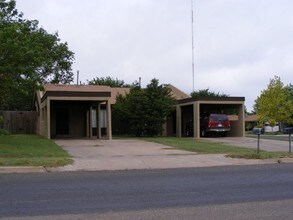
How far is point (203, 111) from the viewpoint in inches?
1403

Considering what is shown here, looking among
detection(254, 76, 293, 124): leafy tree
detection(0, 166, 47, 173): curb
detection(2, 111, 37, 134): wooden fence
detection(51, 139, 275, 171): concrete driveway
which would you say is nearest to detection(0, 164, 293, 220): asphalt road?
detection(0, 166, 47, 173): curb

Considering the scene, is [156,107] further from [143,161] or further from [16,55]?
[143,161]

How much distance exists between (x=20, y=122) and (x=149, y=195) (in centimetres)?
3026

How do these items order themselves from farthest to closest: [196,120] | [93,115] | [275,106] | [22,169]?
1. [275,106]
2. [93,115]
3. [196,120]
4. [22,169]

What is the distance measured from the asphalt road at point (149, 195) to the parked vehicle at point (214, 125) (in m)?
17.9

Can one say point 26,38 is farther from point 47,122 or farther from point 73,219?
point 73,219

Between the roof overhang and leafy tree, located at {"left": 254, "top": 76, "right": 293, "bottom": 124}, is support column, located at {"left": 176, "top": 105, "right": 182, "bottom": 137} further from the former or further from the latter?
leafy tree, located at {"left": 254, "top": 76, "right": 293, "bottom": 124}

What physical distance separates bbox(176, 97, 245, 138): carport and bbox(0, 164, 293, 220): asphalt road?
17662mm

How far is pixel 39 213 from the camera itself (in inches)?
289

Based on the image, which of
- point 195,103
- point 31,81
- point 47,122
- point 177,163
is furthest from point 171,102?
point 177,163

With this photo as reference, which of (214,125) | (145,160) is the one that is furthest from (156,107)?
(145,160)

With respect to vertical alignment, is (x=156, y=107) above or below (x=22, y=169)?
above

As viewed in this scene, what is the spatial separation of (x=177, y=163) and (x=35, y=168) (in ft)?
15.4

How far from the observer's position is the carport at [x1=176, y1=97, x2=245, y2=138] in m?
30.8
